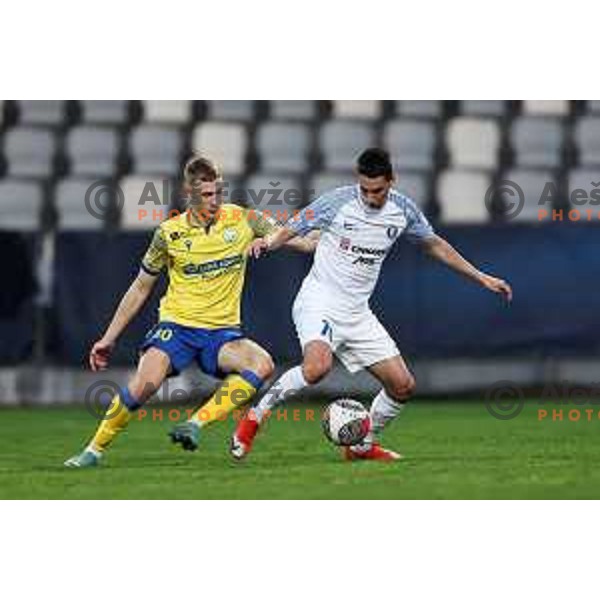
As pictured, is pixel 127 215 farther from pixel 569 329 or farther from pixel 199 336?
pixel 199 336

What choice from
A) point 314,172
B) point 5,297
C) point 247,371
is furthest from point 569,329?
point 247,371

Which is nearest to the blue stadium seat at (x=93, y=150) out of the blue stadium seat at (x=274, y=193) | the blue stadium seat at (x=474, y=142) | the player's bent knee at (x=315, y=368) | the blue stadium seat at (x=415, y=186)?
the blue stadium seat at (x=274, y=193)

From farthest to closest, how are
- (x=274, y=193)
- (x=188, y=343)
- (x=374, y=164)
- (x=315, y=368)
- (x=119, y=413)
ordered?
(x=274, y=193) → (x=188, y=343) → (x=119, y=413) → (x=315, y=368) → (x=374, y=164)

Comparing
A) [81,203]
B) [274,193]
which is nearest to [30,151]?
[81,203]

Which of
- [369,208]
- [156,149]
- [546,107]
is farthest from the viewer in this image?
[546,107]

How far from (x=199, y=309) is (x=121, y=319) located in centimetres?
52

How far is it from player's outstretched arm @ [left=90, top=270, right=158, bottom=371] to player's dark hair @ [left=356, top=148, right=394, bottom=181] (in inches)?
58.7

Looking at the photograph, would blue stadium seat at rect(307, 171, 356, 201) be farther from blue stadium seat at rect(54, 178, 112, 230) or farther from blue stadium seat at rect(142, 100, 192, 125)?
blue stadium seat at rect(142, 100, 192, 125)

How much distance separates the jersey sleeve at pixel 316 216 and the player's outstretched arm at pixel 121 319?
3.10ft

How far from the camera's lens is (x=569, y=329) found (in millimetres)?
17938

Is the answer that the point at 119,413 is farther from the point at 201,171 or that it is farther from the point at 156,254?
the point at 201,171

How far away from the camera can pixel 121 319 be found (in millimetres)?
11711

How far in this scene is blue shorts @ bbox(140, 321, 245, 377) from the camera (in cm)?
1187

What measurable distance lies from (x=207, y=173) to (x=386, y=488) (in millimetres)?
2368
